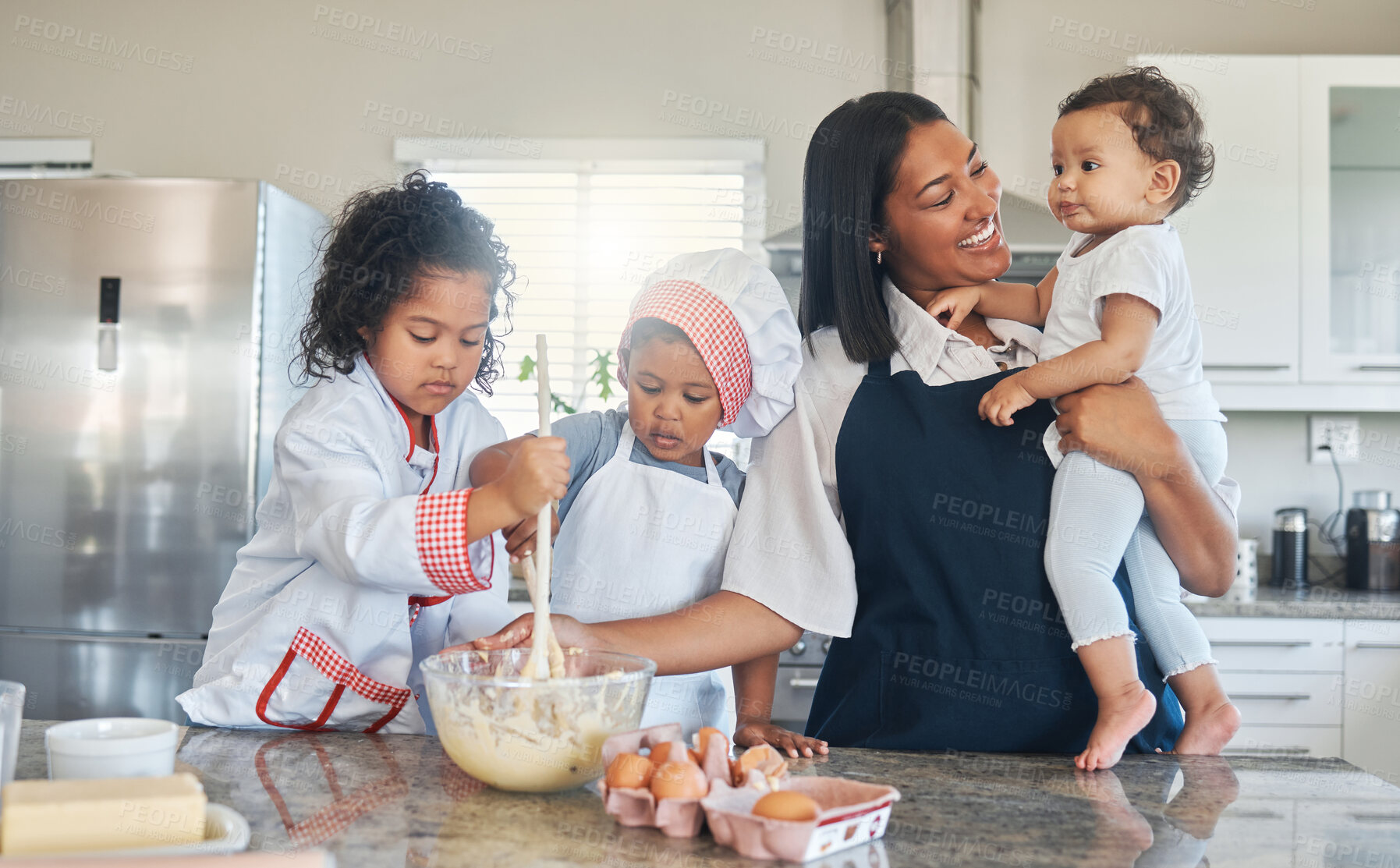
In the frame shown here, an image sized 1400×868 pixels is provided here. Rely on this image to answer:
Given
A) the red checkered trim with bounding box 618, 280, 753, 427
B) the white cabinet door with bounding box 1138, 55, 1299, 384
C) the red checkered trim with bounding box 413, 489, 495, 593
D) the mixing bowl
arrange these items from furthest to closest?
the white cabinet door with bounding box 1138, 55, 1299, 384, the red checkered trim with bounding box 618, 280, 753, 427, the red checkered trim with bounding box 413, 489, 495, 593, the mixing bowl

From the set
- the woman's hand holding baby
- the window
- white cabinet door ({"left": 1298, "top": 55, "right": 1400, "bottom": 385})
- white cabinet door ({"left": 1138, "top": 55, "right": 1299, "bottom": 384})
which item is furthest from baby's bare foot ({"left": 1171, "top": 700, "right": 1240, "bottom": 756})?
the window

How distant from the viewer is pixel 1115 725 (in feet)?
3.22

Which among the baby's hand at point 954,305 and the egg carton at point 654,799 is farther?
the baby's hand at point 954,305

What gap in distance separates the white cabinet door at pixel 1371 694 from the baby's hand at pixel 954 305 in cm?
193

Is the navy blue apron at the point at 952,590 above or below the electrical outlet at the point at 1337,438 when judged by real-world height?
below

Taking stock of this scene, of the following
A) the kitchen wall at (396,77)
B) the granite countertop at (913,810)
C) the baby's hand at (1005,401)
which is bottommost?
the granite countertop at (913,810)

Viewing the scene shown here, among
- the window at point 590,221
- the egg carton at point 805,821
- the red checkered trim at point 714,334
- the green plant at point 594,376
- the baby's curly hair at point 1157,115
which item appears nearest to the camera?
the egg carton at point 805,821

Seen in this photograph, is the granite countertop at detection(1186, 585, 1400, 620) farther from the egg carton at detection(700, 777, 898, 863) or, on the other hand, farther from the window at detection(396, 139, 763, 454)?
the egg carton at detection(700, 777, 898, 863)

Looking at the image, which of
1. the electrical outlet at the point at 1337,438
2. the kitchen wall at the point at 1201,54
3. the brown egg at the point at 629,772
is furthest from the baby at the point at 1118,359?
the electrical outlet at the point at 1337,438

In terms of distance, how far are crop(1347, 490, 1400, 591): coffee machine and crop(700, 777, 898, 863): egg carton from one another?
8.97 ft

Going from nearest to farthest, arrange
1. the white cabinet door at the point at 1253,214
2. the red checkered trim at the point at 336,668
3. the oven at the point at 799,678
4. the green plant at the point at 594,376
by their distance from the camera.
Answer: the red checkered trim at the point at 336,668 → the oven at the point at 799,678 → the white cabinet door at the point at 1253,214 → the green plant at the point at 594,376

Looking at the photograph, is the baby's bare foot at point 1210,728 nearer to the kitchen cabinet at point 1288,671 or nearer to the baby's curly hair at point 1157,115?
the baby's curly hair at point 1157,115

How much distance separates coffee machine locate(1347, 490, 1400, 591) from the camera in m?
2.84

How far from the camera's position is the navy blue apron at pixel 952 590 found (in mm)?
1061
